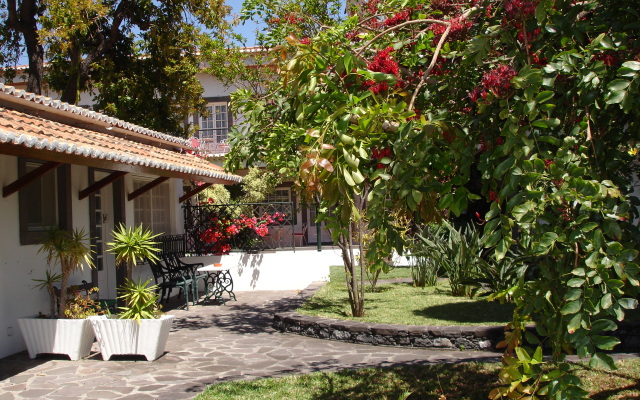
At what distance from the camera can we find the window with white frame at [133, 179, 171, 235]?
12728mm

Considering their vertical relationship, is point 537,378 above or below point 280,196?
below

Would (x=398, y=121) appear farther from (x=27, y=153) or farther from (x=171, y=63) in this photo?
(x=171, y=63)

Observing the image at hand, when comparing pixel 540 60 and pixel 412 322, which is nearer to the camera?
pixel 540 60

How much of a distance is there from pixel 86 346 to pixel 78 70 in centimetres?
855

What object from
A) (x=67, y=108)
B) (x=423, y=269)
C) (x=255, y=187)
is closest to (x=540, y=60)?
(x=67, y=108)

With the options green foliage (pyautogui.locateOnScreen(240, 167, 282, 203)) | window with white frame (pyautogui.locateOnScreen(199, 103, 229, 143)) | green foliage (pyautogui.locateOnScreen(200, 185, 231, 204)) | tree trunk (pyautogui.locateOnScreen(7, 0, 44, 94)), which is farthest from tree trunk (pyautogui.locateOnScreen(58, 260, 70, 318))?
window with white frame (pyautogui.locateOnScreen(199, 103, 229, 143))

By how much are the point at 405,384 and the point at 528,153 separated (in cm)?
393

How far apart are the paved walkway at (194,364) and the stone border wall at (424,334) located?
0.53 feet

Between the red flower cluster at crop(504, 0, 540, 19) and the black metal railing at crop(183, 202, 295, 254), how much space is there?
37.2 ft

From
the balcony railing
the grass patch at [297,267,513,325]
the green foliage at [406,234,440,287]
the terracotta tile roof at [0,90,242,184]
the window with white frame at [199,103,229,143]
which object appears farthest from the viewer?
the window with white frame at [199,103,229,143]

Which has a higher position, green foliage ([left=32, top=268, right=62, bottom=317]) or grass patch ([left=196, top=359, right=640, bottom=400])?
green foliage ([left=32, top=268, right=62, bottom=317])

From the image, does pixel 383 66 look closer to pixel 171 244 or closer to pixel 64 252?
pixel 64 252

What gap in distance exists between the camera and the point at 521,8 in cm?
336

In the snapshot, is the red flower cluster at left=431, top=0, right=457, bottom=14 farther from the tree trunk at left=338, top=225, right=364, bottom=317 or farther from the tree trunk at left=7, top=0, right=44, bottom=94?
the tree trunk at left=7, top=0, right=44, bottom=94
